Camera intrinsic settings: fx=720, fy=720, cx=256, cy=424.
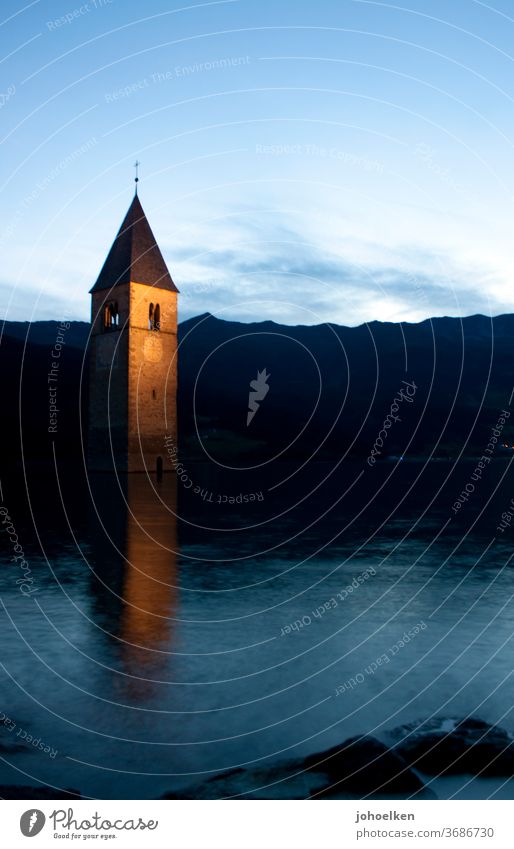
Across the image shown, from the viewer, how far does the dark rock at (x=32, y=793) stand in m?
5.17

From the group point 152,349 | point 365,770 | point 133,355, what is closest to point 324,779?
point 365,770

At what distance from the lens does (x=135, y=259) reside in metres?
51.8

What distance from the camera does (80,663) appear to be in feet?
Answer: 25.8

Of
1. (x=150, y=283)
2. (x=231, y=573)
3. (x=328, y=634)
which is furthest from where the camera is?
(x=150, y=283)

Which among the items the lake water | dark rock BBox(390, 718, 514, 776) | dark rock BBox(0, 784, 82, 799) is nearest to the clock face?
the lake water

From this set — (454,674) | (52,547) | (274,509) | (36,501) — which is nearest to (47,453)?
(36,501)

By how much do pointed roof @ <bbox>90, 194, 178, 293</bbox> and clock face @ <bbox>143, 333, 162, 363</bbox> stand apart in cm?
390

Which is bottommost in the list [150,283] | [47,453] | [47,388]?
[47,453]

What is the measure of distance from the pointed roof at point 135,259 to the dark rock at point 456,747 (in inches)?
1887

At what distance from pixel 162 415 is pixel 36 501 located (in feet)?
80.8

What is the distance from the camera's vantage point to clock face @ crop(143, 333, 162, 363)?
52.5 meters

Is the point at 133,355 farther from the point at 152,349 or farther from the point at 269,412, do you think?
the point at 269,412

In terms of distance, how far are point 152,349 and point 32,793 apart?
Result: 160ft
